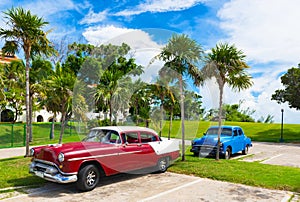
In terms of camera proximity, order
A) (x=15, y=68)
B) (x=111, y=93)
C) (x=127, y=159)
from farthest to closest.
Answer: (x=15, y=68), (x=111, y=93), (x=127, y=159)

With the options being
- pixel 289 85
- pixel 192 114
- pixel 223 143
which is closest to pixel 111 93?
pixel 192 114

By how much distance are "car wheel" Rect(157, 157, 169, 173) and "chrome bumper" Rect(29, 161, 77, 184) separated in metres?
3.21

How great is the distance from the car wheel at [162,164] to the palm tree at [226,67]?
3204 millimetres

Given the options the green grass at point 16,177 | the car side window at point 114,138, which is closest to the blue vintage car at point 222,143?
the car side window at point 114,138

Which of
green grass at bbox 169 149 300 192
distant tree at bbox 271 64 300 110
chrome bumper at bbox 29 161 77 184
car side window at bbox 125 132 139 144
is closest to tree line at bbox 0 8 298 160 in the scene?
green grass at bbox 169 149 300 192

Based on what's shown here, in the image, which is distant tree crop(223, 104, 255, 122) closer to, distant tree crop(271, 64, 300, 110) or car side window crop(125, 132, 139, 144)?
distant tree crop(271, 64, 300, 110)

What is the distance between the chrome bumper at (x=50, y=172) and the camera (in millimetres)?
6188

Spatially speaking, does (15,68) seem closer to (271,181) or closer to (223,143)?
(223,143)

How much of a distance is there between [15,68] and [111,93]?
1297cm

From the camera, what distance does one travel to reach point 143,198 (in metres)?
6.11

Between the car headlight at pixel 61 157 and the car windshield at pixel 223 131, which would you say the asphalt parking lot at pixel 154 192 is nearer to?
the car headlight at pixel 61 157

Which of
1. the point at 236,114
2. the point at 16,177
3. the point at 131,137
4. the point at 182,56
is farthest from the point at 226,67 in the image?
the point at 236,114

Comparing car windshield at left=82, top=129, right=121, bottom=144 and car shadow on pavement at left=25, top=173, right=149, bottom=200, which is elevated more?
car windshield at left=82, top=129, right=121, bottom=144

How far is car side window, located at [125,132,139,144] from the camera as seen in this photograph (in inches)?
302
